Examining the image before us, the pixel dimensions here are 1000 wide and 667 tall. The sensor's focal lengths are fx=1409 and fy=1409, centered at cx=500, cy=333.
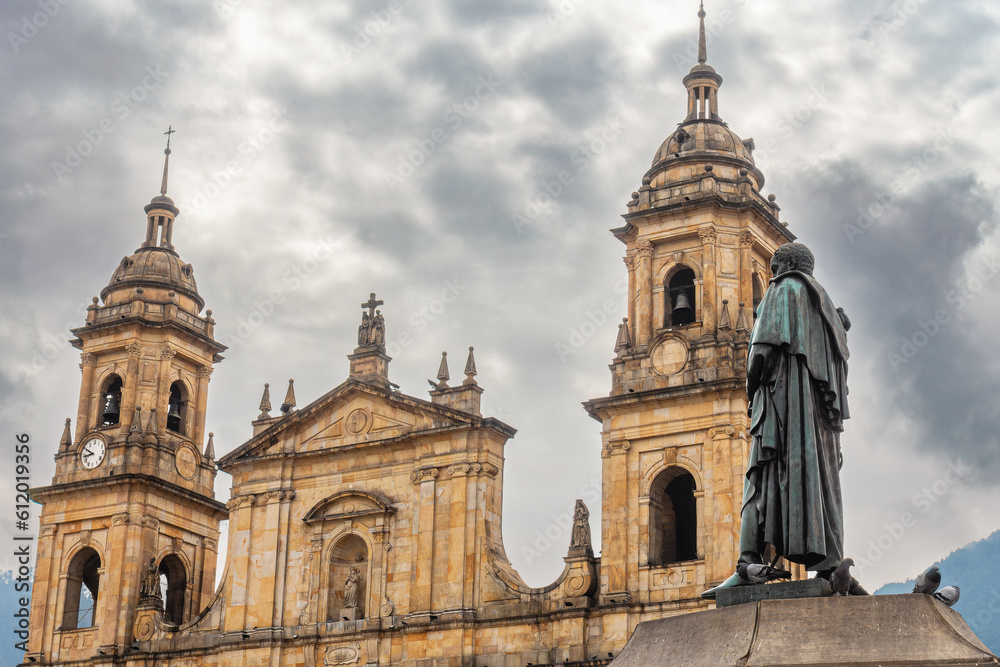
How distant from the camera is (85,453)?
36.7 meters

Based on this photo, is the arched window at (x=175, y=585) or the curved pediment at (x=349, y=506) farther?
the arched window at (x=175, y=585)

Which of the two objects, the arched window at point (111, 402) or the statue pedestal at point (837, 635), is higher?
the arched window at point (111, 402)

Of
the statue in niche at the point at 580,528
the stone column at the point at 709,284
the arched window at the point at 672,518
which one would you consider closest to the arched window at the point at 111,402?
the statue in niche at the point at 580,528

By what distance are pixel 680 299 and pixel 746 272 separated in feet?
5.01

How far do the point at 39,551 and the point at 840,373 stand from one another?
1226 inches

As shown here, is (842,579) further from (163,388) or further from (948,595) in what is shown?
(163,388)

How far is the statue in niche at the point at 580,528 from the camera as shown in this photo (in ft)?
96.0

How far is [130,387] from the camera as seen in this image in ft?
121

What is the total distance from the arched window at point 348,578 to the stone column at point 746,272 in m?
10.1

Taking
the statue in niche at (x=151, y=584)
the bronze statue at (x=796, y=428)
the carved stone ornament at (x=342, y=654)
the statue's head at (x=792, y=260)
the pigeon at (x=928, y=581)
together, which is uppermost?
the statue in niche at (x=151, y=584)

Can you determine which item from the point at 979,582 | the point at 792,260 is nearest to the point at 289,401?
the point at 792,260

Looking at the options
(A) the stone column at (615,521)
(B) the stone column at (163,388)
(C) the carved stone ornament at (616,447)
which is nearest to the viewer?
(A) the stone column at (615,521)

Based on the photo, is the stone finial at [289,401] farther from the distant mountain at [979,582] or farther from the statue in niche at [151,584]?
the distant mountain at [979,582]

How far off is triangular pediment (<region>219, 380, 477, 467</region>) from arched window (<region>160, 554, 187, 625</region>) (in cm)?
532
